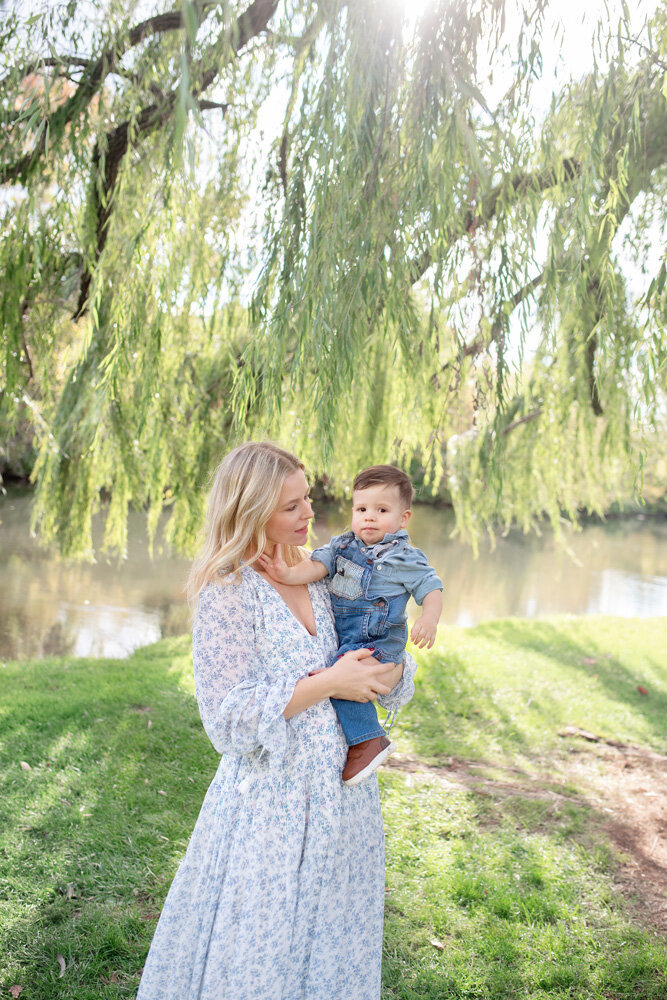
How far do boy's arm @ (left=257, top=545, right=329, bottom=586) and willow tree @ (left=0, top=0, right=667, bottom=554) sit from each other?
2.19 feet

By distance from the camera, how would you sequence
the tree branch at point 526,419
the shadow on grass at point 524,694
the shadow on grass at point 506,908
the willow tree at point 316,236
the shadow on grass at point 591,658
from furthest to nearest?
the shadow on grass at point 591,658
the tree branch at point 526,419
the shadow on grass at point 524,694
the shadow on grass at point 506,908
the willow tree at point 316,236

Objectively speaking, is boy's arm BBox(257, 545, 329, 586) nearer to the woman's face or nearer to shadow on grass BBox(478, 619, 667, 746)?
the woman's face

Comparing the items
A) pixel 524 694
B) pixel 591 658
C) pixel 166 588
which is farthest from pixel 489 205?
pixel 166 588

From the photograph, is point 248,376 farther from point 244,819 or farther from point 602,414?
point 602,414

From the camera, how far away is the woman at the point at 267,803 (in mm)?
1697

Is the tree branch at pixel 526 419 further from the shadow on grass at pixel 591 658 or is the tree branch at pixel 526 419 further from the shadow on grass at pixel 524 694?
the shadow on grass at pixel 591 658

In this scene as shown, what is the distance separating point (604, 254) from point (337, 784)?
192cm

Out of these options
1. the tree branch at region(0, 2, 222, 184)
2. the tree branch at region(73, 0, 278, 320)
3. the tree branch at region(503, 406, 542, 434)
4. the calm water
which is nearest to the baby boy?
the calm water

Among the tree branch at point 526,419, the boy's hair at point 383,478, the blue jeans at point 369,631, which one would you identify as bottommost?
the blue jeans at point 369,631

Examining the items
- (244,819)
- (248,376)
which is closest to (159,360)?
(248,376)

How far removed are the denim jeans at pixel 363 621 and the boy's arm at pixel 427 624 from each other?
100 mm

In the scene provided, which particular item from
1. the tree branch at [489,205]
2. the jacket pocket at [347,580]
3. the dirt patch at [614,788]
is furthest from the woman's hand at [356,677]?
the dirt patch at [614,788]

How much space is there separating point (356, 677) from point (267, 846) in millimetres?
433

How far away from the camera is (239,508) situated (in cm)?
186
